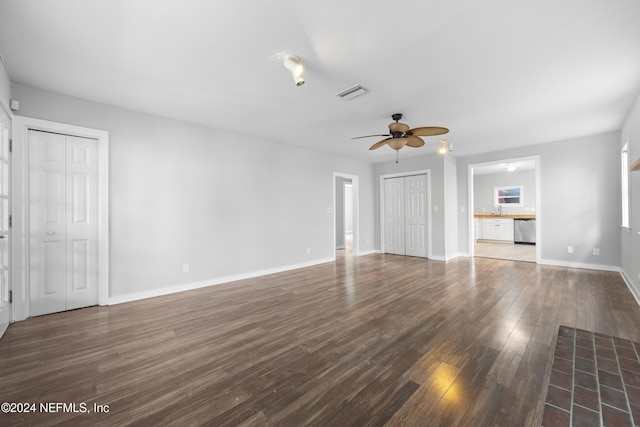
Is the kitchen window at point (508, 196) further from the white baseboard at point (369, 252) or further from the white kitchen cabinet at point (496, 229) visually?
the white baseboard at point (369, 252)

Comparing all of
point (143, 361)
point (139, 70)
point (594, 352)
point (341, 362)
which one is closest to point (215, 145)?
point (139, 70)

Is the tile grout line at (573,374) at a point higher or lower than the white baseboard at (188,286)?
lower

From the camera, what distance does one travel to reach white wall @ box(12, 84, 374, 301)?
340cm

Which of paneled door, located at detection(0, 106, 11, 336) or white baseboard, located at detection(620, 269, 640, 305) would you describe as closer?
paneled door, located at detection(0, 106, 11, 336)

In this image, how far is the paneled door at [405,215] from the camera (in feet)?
21.7

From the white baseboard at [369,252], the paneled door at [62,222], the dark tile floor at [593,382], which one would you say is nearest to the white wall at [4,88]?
the paneled door at [62,222]

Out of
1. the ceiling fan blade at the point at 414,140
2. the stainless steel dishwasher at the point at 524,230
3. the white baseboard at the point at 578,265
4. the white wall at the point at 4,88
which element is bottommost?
the white baseboard at the point at 578,265

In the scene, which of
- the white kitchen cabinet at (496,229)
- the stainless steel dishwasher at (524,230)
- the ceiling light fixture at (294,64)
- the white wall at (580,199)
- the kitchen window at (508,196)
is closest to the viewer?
the ceiling light fixture at (294,64)

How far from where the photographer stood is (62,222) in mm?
3092

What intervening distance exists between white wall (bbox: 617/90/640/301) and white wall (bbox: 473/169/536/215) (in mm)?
5238

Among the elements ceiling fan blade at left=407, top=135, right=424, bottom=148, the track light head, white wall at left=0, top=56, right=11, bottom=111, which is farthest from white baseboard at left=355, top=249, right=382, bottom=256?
white wall at left=0, top=56, right=11, bottom=111

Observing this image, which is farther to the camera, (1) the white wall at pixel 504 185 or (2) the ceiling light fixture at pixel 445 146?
(1) the white wall at pixel 504 185

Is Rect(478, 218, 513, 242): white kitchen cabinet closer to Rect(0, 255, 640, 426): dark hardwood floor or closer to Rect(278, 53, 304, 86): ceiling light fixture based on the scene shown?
Rect(0, 255, 640, 426): dark hardwood floor

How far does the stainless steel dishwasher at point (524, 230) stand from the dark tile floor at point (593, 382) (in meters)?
7.26
